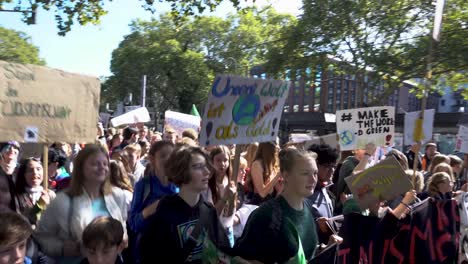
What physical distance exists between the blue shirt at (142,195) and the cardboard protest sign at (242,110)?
0.59 m

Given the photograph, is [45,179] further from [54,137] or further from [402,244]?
[402,244]

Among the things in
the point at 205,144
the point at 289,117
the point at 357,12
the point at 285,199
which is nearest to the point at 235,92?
the point at 205,144

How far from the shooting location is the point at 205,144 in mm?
3623

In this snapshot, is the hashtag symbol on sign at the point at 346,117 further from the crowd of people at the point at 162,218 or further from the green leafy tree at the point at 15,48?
the green leafy tree at the point at 15,48

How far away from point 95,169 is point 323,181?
1950 mm

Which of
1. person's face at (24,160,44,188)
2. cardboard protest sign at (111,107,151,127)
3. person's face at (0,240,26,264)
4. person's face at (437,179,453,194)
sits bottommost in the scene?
person's face at (437,179,453,194)

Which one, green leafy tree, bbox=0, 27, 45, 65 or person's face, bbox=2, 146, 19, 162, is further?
green leafy tree, bbox=0, 27, 45, 65

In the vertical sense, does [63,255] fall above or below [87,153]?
below

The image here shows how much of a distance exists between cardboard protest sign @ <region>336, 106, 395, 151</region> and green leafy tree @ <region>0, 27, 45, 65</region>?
2186 centimetres

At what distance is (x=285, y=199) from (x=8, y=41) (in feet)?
A: 87.9

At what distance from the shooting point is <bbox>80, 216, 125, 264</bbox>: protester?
286 cm

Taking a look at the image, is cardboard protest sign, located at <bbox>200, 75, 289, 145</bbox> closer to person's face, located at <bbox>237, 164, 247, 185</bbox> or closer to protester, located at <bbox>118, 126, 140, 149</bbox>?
person's face, located at <bbox>237, 164, 247, 185</bbox>

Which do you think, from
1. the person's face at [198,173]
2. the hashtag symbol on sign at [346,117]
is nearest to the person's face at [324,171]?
the person's face at [198,173]

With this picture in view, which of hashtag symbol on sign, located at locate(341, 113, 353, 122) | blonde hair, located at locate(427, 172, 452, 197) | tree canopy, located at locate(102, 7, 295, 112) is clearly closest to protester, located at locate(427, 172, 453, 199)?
blonde hair, located at locate(427, 172, 452, 197)
